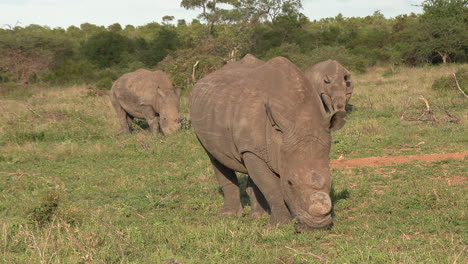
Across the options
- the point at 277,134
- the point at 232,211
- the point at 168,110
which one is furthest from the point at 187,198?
the point at 168,110

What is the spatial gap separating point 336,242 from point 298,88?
5.43ft

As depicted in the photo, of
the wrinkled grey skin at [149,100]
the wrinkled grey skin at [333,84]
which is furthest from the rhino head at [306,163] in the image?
the wrinkled grey skin at [333,84]

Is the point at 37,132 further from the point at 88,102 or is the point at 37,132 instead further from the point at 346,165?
the point at 346,165

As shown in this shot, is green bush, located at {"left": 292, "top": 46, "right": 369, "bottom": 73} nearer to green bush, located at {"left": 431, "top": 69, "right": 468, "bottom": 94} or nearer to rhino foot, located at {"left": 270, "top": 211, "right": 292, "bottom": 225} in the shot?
green bush, located at {"left": 431, "top": 69, "right": 468, "bottom": 94}

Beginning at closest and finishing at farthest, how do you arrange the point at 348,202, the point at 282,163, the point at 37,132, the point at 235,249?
the point at 235,249 < the point at 282,163 < the point at 348,202 < the point at 37,132

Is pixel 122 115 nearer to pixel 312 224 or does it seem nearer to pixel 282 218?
pixel 282 218

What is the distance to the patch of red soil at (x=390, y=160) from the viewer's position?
10062 mm

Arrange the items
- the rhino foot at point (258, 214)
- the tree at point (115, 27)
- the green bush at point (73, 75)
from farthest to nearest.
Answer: the tree at point (115, 27) < the green bush at point (73, 75) < the rhino foot at point (258, 214)

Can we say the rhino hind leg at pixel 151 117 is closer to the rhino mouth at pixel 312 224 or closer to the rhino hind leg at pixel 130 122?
the rhino hind leg at pixel 130 122

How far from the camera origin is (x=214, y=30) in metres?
47.6

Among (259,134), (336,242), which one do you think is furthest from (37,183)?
(336,242)

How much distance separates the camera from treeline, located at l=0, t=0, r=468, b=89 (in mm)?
29703

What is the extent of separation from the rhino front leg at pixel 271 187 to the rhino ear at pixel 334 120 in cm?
85

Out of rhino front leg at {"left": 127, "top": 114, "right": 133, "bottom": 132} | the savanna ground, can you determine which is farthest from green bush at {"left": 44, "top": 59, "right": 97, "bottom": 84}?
rhino front leg at {"left": 127, "top": 114, "right": 133, "bottom": 132}
